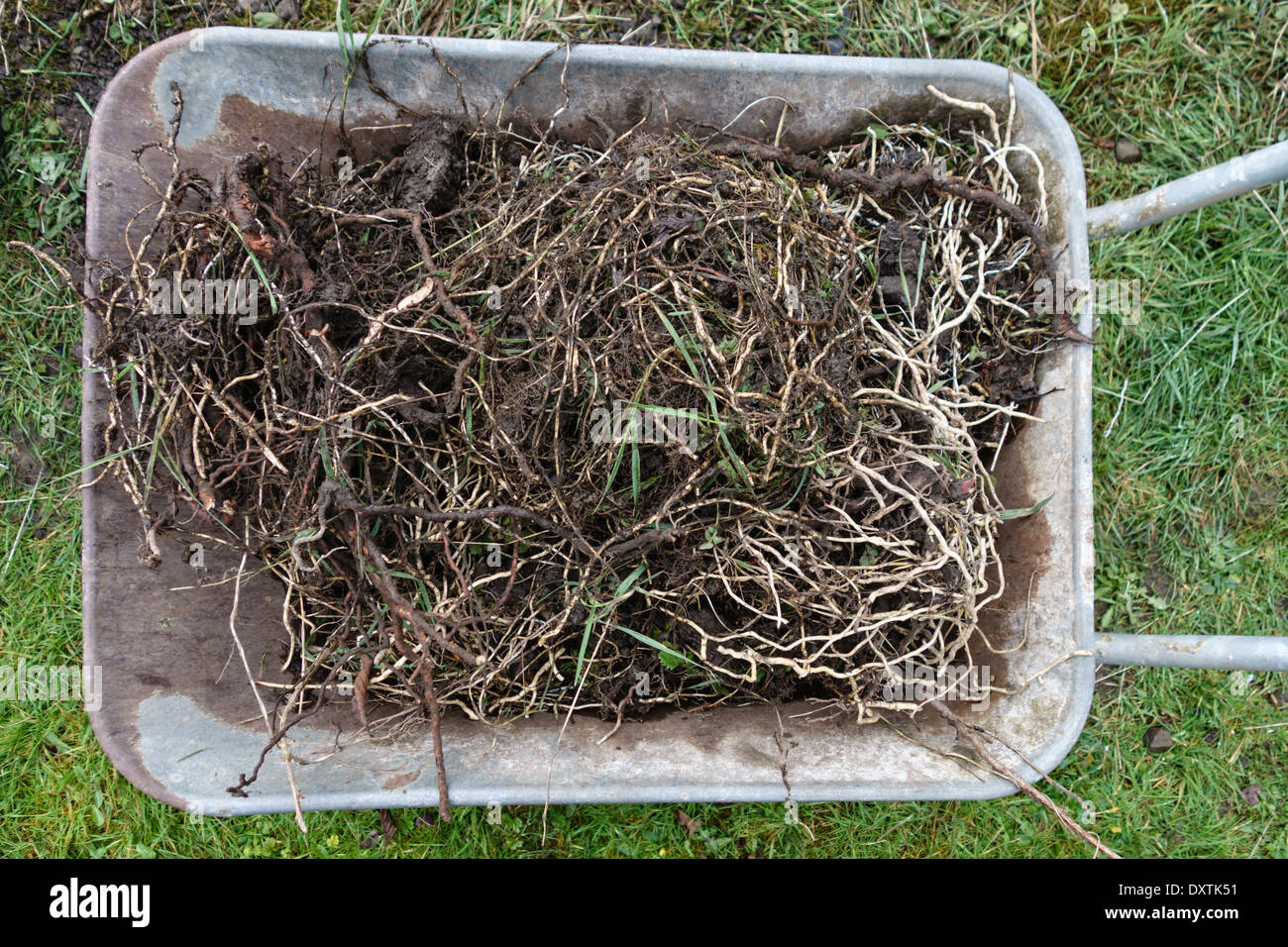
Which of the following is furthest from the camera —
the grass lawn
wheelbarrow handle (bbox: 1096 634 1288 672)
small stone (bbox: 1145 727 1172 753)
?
small stone (bbox: 1145 727 1172 753)

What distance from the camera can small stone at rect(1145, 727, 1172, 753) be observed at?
1.91 meters

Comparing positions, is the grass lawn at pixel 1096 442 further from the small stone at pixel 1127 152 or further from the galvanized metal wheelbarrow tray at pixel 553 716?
the galvanized metal wheelbarrow tray at pixel 553 716

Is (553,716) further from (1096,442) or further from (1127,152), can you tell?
(1127,152)

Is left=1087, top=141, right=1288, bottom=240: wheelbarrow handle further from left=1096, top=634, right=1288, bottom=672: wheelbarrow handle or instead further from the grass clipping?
left=1096, top=634, right=1288, bottom=672: wheelbarrow handle

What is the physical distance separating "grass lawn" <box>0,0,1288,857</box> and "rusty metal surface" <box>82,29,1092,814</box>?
19.4 inches

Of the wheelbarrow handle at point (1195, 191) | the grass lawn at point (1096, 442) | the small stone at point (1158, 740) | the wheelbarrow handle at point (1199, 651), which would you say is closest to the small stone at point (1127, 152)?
the grass lawn at point (1096, 442)

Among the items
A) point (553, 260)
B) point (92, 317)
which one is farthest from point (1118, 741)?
point (92, 317)

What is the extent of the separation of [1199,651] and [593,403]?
3.88 feet

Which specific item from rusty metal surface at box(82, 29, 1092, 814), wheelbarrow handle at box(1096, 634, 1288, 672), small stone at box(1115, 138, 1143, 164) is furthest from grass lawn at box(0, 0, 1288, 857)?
wheelbarrow handle at box(1096, 634, 1288, 672)

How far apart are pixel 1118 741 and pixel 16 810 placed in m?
2.80

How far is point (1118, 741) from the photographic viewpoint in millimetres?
1921

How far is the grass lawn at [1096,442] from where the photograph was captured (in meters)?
1.79

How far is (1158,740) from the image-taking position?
6.26ft

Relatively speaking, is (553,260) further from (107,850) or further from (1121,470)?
(107,850)
